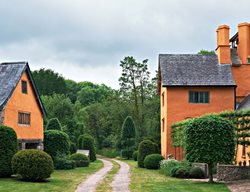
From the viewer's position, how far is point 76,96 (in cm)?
11044

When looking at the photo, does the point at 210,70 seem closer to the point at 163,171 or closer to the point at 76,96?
the point at 163,171

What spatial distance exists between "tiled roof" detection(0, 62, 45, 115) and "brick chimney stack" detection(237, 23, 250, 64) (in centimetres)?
2143

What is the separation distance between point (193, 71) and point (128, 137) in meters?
23.0

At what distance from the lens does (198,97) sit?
1736 inches

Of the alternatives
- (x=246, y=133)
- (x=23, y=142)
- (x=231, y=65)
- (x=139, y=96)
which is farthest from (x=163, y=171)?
(x=139, y=96)

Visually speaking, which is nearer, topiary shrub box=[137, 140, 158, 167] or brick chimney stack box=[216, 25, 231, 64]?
topiary shrub box=[137, 140, 158, 167]

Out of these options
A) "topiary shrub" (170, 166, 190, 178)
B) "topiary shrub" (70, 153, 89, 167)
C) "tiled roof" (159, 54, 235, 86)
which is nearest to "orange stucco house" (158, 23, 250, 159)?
"tiled roof" (159, 54, 235, 86)

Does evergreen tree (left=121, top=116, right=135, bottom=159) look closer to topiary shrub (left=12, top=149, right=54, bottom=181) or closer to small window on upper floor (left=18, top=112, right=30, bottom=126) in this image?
small window on upper floor (left=18, top=112, right=30, bottom=126)

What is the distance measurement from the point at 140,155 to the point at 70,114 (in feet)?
80.9

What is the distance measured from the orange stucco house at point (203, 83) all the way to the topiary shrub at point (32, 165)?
18.4 metres

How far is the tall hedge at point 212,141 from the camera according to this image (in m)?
25.4

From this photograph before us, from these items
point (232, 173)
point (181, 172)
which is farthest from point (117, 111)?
point (232, 173)

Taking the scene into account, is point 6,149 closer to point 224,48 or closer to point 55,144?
point 55,144

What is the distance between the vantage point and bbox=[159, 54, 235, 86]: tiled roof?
4331 centimetres
